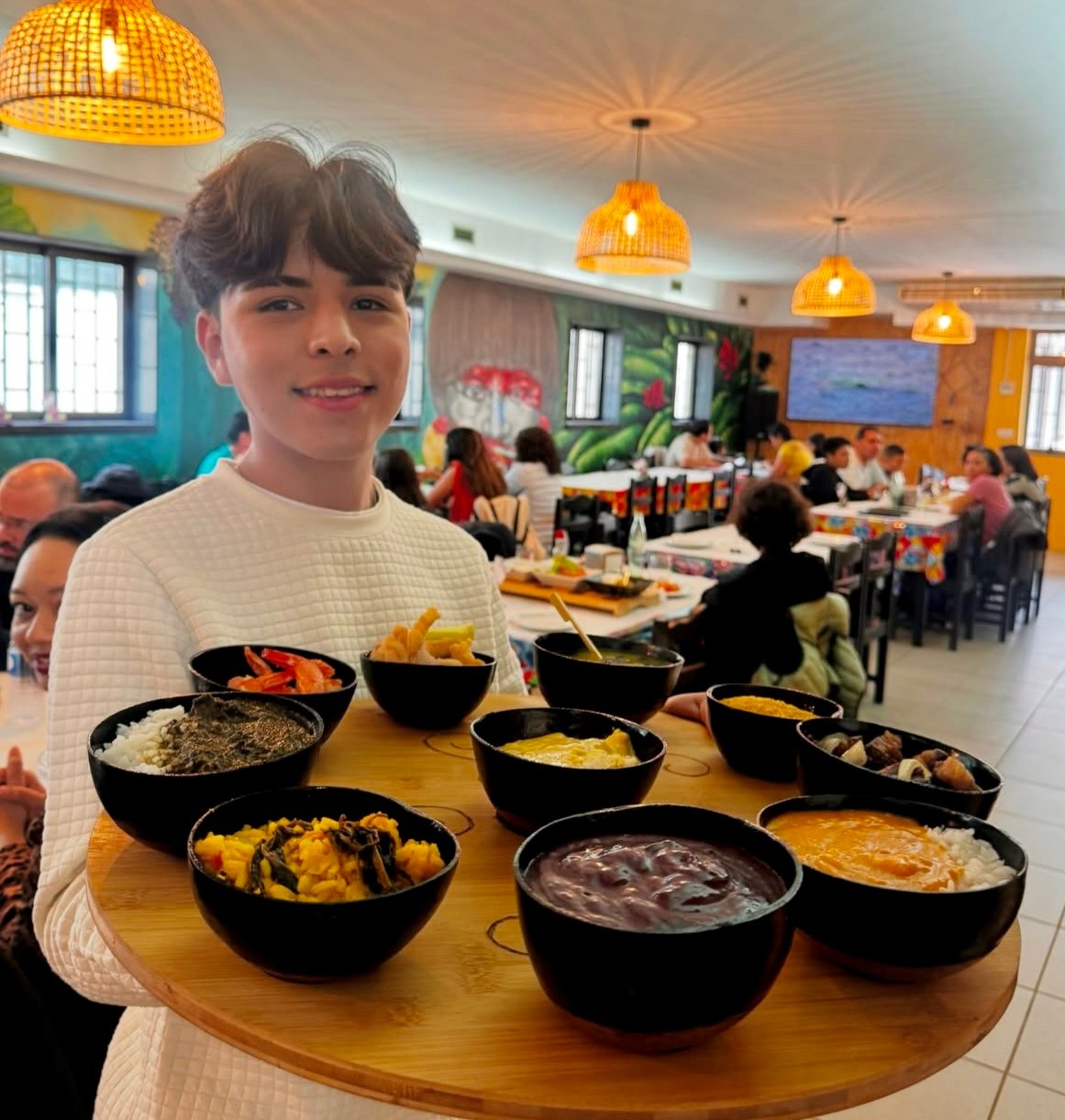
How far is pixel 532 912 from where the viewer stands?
0.64 m

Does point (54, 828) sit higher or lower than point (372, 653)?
lower

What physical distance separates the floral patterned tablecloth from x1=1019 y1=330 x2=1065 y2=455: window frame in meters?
6.59

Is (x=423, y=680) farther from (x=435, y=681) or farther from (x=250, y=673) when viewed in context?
(x=250, y=673)

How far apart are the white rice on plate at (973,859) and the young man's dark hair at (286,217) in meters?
0.90

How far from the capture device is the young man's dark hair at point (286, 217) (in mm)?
1225

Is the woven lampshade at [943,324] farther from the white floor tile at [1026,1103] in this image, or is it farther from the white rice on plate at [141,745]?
the white rice on plate at [141,745]

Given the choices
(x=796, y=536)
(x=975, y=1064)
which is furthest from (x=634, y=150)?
(x=975, y=1064)

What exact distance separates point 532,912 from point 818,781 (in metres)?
0.39

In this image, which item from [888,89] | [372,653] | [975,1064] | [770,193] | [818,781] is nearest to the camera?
[818,781]

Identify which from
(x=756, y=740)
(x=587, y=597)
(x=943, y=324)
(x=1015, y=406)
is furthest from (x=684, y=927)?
(x=1015, y=406)

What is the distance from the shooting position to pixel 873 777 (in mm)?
885

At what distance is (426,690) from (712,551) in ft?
14.8

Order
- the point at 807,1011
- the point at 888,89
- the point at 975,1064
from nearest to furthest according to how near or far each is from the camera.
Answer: the point at 807,1011 < the point at 975,1064 < the point at 888,89

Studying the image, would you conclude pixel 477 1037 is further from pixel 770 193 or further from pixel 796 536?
pixel 770 193
